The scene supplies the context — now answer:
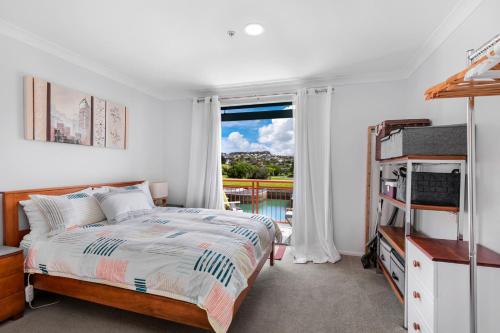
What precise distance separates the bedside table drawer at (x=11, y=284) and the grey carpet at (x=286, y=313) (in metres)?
0.26

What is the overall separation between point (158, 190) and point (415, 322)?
3540 mm

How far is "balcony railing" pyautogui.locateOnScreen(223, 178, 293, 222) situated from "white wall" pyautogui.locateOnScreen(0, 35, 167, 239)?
1.57 meters

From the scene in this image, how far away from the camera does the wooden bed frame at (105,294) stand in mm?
1725

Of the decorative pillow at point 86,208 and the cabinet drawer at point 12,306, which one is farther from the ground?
the decorative pillow at point 86,208

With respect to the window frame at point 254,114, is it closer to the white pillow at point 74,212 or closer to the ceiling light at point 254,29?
the ceiling light at point 254,29

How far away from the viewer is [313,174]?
359cm

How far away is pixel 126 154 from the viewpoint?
371 cm

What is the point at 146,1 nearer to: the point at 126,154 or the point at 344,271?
the point at 126,154

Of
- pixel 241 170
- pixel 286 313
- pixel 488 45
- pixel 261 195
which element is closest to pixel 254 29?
pixel 488 45

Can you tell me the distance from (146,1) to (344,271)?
3475mm

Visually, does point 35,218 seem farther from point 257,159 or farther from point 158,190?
point 257,159

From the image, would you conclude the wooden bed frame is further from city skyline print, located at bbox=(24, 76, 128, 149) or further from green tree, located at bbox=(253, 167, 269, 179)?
green tree, located at bbox=(253, 167, 269, 179)

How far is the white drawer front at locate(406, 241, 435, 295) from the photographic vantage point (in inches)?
59.0

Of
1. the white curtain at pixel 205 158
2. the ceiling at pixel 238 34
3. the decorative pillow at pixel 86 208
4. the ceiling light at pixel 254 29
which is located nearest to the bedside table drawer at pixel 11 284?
the decorative pillow at pixel 86 208
